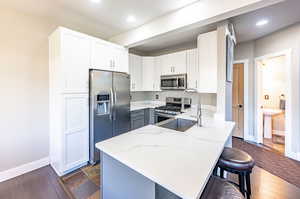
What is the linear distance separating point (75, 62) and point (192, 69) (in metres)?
2.55

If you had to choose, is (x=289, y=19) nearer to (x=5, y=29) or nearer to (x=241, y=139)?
(x=241, y=139)

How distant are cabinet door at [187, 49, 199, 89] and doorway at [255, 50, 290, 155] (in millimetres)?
1781

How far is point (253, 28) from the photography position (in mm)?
3037

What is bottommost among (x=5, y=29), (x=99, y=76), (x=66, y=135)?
(x=66, y=135)

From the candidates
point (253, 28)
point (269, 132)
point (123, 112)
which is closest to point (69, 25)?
Answer: point (123, 112)

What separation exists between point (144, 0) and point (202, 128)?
206 centimetres

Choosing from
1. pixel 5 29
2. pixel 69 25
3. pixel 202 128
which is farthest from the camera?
pixel 69 25

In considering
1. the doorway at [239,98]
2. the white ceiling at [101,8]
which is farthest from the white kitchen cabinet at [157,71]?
the doorway at [239,98]

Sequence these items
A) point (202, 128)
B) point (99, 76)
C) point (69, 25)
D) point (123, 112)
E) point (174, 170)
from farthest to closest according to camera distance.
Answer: point (123, 112) < point (69, 25) < point (99, 76) < point (202, 128) < point (174, 170)

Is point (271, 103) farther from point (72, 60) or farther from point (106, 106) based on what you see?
point (72, 60)

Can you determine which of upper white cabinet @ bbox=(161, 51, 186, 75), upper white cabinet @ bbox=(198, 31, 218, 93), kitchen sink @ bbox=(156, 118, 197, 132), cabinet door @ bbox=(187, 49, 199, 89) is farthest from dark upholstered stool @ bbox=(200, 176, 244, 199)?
upper white cabinet @ bbox=(161, 51, 186, 75)

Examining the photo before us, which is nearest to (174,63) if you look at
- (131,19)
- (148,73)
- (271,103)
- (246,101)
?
(148,73)

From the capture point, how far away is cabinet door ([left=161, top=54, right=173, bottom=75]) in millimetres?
3915

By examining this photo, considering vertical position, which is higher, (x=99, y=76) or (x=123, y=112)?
(x=99, y=76)
